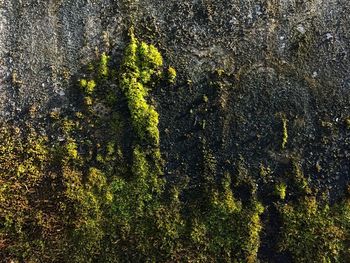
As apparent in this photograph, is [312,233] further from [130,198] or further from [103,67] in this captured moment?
[103,67]

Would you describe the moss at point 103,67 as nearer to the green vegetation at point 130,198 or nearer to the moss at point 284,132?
the green vegetation at point 130,198

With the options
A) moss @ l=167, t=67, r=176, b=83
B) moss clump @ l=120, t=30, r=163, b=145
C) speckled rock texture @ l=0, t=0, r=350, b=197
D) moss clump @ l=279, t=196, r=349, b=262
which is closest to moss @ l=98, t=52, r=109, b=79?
speckled rock texture @ l=0, t=0, r=350, b=197

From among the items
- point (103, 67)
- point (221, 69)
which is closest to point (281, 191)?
point (221, 69)

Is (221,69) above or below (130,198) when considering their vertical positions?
above

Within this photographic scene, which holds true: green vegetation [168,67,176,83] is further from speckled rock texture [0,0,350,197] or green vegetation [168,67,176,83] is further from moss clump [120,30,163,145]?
moss clump [120,30,163,145]

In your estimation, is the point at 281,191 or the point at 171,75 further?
the point at 171,75

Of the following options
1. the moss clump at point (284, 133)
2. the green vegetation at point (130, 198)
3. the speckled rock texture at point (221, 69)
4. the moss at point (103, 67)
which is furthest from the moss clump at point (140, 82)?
the moss clump at point (284, 133)

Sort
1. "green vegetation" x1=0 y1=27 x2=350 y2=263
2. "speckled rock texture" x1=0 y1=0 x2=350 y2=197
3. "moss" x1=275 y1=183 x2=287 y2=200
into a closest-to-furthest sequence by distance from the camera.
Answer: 1. "green vegetation" x1=0 y1=27 x2=350 y2=263
2. "moss" x1=275 y1=183 x2=287 y2=200
3. "speckled rock texture" x1=0 y1=0 x2=350 y2=197

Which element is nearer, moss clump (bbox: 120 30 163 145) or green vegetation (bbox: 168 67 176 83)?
moss clump (bbox: 120 30 163 145)
